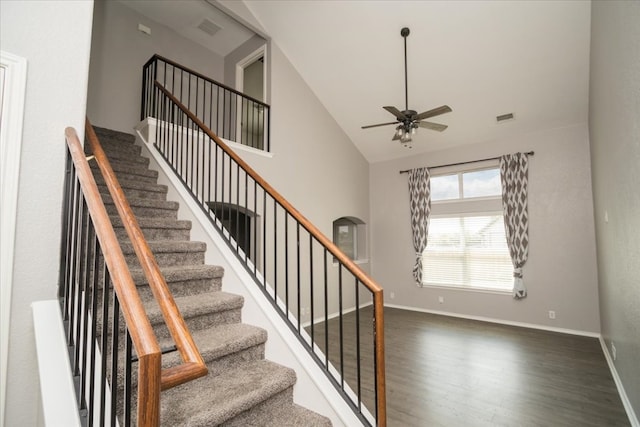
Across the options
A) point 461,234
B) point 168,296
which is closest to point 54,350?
point 168,296

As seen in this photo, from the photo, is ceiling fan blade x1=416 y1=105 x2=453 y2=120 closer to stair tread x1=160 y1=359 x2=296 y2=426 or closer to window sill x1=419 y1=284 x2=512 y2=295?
stair tread x1=160 y1=359 x2=296 y2=426

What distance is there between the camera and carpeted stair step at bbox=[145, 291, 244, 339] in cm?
183

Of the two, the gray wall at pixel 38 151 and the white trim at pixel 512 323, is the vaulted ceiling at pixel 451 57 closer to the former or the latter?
the white trim at pixel 512 323

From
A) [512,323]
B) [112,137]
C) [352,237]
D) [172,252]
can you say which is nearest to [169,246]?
[172,252]

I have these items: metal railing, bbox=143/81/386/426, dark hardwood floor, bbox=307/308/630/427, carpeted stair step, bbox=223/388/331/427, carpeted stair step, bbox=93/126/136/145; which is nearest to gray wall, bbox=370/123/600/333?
dark hardwood floor, bbox=307/308/630/427

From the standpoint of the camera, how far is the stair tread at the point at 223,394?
1395mm

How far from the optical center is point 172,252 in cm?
247

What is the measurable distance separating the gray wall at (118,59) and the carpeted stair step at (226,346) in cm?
428

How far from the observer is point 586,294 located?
14.9ft

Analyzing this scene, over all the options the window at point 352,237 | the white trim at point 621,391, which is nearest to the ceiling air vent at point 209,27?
the window at point 352,237

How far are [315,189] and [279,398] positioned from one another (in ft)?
13.1

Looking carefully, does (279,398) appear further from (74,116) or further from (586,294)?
(586,294)

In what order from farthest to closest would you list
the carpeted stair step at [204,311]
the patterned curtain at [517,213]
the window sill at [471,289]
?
the window sill at [471,289], the patterned curtain at [517,213], the carpeted stair step at [204,311]

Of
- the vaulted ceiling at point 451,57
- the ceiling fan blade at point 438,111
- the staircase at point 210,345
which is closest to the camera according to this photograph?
the staircase at point 210,345
